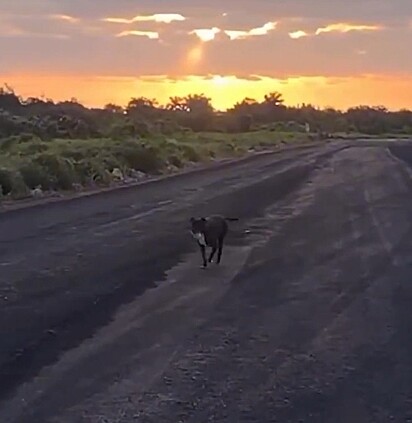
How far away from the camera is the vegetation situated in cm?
3534

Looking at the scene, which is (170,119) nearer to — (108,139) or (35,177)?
(108,139)

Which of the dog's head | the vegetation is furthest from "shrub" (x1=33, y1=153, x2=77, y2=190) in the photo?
the dog's head

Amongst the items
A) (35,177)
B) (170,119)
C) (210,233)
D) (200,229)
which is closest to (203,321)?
(210,233)

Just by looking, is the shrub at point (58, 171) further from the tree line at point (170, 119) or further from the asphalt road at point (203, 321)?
the tree line at point (170, 119)

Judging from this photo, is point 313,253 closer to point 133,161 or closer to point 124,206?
point 124,206

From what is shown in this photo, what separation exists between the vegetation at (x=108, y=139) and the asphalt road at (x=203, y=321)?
470 inches

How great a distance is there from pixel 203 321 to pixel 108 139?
5185cm

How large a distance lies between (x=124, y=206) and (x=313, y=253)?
9977 mm

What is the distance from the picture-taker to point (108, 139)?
6278 centimetres

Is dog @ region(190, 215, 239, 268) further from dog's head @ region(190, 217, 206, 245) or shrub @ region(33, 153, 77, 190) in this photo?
shrub @ region(33, 153, 77, 190)

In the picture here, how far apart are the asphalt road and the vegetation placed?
11.9 m

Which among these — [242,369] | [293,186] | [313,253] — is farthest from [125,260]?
[293,186]

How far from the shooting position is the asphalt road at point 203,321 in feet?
27.0

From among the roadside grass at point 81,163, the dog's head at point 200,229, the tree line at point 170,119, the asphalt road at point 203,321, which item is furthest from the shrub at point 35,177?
the tree line at point 170,119
